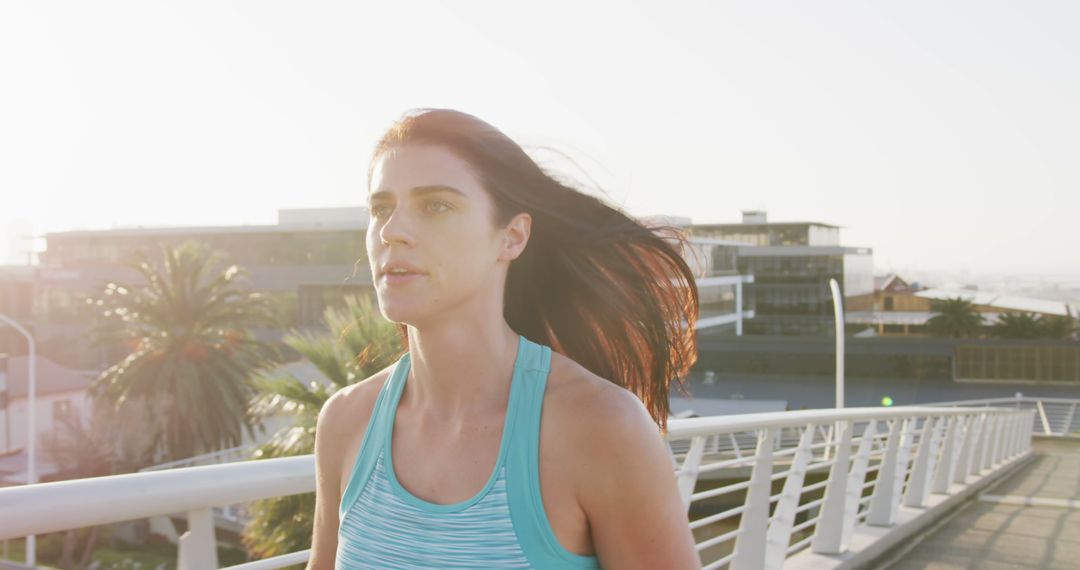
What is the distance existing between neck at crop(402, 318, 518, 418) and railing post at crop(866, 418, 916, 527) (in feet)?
20.4

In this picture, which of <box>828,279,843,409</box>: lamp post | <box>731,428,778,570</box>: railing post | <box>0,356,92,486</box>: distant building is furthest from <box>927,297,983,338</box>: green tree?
<box>731,428,778,570</box>: railing post

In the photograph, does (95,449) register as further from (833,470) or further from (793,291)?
(793,291)

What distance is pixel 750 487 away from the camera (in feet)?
16.2

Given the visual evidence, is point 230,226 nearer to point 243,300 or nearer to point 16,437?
point 16,437

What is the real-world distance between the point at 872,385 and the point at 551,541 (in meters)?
58.1

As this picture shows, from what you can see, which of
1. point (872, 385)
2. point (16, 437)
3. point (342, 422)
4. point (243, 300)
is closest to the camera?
point (342, 422)

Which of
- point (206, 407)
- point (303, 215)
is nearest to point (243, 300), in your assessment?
point (206, 407)

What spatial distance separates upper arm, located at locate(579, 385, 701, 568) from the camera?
5.43 feet

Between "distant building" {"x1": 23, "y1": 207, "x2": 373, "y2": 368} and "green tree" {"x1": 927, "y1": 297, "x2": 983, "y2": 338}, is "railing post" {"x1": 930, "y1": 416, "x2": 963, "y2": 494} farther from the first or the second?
"green tree" {"x1": 927, "y1": 297, "x2": 983, "y2": 338}

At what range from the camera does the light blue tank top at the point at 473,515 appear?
1.67m

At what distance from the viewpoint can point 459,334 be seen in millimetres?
1910

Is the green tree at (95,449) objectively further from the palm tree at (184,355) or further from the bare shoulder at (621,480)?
the bare shoulder at (621,480)

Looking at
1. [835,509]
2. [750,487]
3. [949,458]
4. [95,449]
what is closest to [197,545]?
[750,487]

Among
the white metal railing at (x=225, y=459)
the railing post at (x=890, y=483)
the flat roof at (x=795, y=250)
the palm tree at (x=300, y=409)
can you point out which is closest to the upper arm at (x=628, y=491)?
the railing post at (x=890, y=483)
